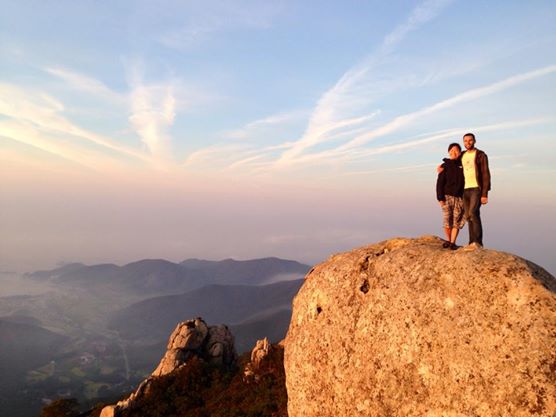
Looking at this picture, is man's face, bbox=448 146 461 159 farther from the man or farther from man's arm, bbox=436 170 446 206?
man's arm, bbox=436 170 446 206

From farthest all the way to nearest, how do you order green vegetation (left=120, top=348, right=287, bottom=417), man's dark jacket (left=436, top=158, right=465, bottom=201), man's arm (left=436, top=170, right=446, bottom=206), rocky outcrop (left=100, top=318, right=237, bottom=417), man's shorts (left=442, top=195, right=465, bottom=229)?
rocky outcrop (left=100, top=318, right=237, bottom=417) → green vegetation (left=120, top=348, right=287, bottom=417) → man's arm (left=436, top=170, right=446, bottom=206) → man's shorts (left=442, top=195, right=465, bottom=229) → man's dark jacket (left=436, top=158, right=465, bottom=201)

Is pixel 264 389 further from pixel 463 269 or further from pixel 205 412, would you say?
pixel 463 269

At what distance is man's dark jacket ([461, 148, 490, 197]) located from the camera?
13.0m

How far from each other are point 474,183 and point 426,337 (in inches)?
246

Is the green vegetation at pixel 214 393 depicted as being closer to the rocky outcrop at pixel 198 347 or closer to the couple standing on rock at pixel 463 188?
the rocky outcrop at pixel 198 347

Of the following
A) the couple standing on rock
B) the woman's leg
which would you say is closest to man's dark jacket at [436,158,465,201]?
the couple standing on rock

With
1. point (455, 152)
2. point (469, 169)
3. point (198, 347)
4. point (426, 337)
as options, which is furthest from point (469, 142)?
point (198, 347)

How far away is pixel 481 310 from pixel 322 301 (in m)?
5.41

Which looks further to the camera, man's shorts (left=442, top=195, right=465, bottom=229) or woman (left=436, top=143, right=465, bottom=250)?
man's shorts (left=442, top=195, right=465, bottom=229)

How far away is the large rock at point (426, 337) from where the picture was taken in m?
8.77

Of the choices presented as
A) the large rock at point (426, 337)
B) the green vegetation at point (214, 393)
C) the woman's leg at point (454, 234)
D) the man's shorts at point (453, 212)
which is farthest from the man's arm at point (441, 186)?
the green vegetation at point (214, 393)

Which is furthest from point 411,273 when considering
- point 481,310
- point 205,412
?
point 205,412

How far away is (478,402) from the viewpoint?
29.6ft

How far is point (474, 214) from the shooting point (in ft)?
43.4
